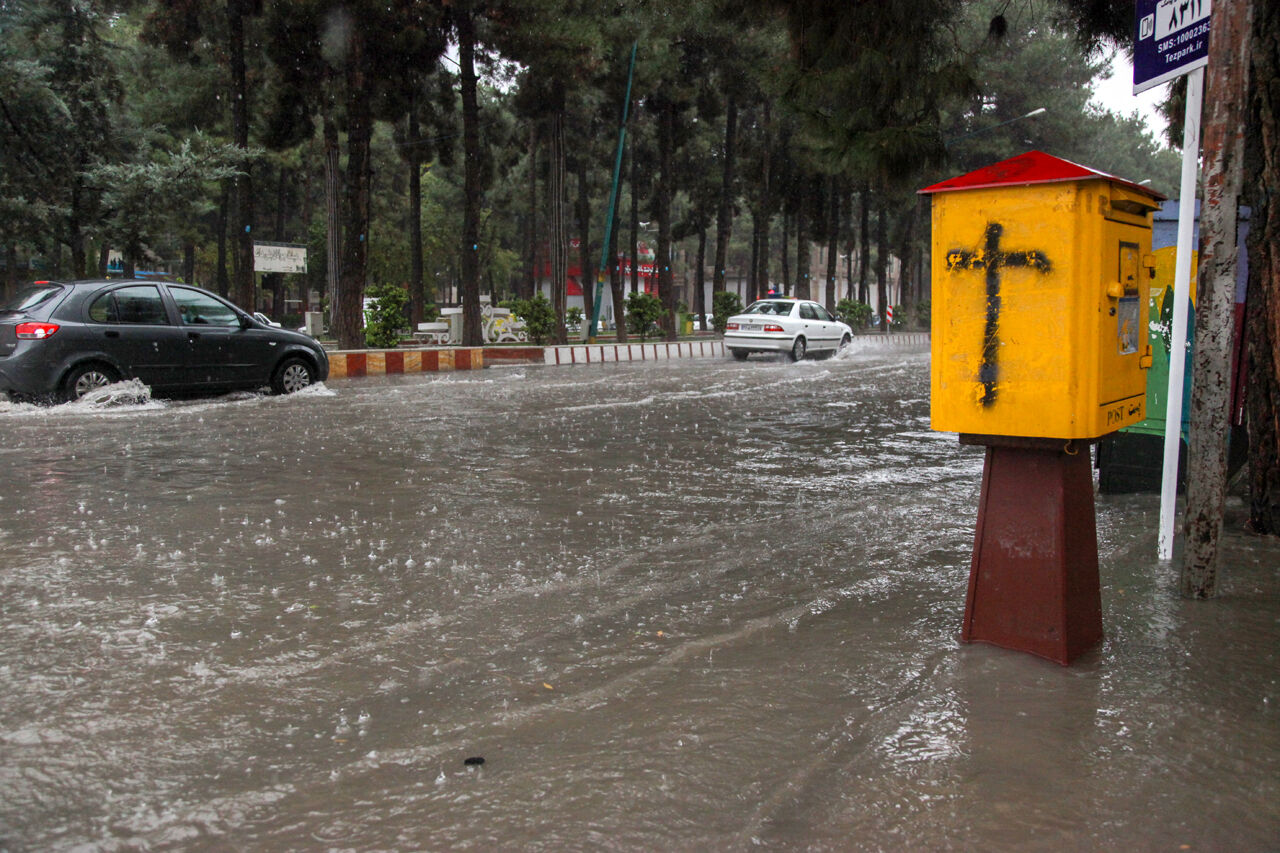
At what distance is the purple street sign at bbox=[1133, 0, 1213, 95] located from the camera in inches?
186

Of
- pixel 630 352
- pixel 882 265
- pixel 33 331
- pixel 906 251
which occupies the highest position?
pixel 906 251

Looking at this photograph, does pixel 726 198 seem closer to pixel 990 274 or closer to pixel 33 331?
pixel 33 331

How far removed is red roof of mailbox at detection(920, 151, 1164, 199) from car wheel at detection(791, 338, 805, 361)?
867 inches

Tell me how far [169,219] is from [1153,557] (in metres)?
19.7

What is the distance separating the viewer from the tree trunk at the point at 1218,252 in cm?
434

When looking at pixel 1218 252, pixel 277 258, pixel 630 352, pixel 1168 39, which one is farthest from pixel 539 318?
pixel 1218 252

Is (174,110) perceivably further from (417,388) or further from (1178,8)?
(1178,8)

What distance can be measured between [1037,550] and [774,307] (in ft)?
75.4

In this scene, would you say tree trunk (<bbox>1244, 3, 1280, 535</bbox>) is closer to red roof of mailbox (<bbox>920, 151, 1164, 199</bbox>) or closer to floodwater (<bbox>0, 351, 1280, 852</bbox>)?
floodwater (<bbox>0, 351, 1280, 852</bbox>)

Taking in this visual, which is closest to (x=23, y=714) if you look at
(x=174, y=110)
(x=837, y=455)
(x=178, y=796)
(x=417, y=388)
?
(x=178, y=796)

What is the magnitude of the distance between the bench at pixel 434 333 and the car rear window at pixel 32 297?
16307mm

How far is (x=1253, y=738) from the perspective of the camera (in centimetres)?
334

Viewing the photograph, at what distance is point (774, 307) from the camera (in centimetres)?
2656

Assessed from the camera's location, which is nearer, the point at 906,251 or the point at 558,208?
the point at 558,208
